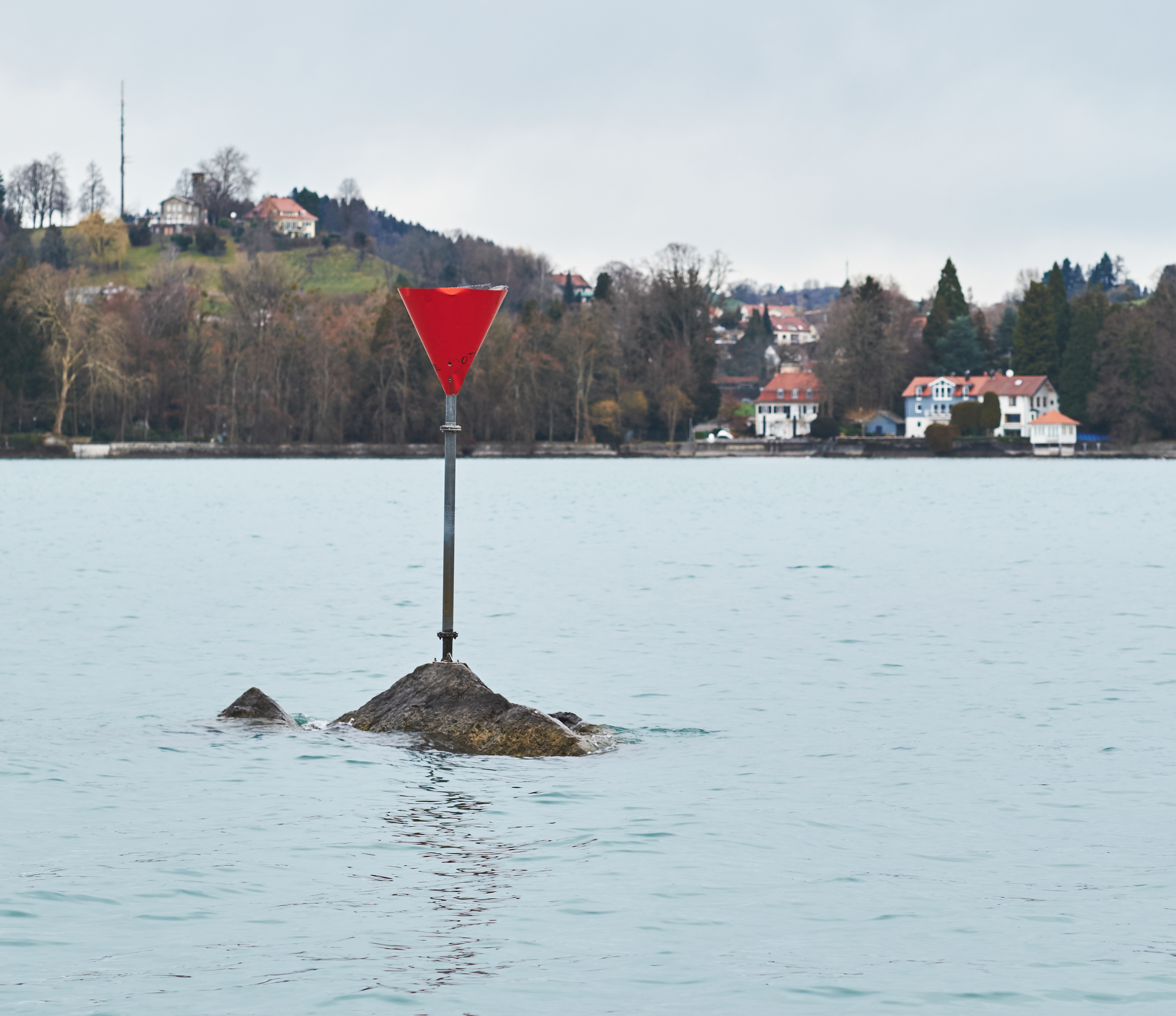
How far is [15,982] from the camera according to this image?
7.90 metres

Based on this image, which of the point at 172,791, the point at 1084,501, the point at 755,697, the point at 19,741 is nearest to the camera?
the point at 172,791

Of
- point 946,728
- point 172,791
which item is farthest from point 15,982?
point 946,728

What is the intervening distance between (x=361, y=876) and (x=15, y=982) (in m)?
2.60

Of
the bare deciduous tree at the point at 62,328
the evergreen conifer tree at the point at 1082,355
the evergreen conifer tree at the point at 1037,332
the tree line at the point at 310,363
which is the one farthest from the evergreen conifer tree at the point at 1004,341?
the bare deciduous tree at the point at 62,328

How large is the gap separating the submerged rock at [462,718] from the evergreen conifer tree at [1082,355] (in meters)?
149

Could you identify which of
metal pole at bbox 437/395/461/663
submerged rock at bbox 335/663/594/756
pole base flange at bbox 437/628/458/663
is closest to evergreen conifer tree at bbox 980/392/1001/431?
metal pole at bbox 437/395/461/663

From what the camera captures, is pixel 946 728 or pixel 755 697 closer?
pixel 946 728

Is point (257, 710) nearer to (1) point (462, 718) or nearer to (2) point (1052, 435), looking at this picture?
(1) point (462, 718)

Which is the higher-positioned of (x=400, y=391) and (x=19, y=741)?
(x=400, y=391)

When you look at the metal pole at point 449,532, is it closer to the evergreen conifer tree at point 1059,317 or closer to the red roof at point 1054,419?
the red roof at point 1054,419

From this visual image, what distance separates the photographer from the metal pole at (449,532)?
15336 mm

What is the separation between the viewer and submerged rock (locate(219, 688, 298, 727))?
51.7ft

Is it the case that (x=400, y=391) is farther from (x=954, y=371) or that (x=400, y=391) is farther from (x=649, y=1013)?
(x=649, y=1013)

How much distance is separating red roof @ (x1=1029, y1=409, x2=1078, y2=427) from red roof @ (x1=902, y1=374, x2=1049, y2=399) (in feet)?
9.96
